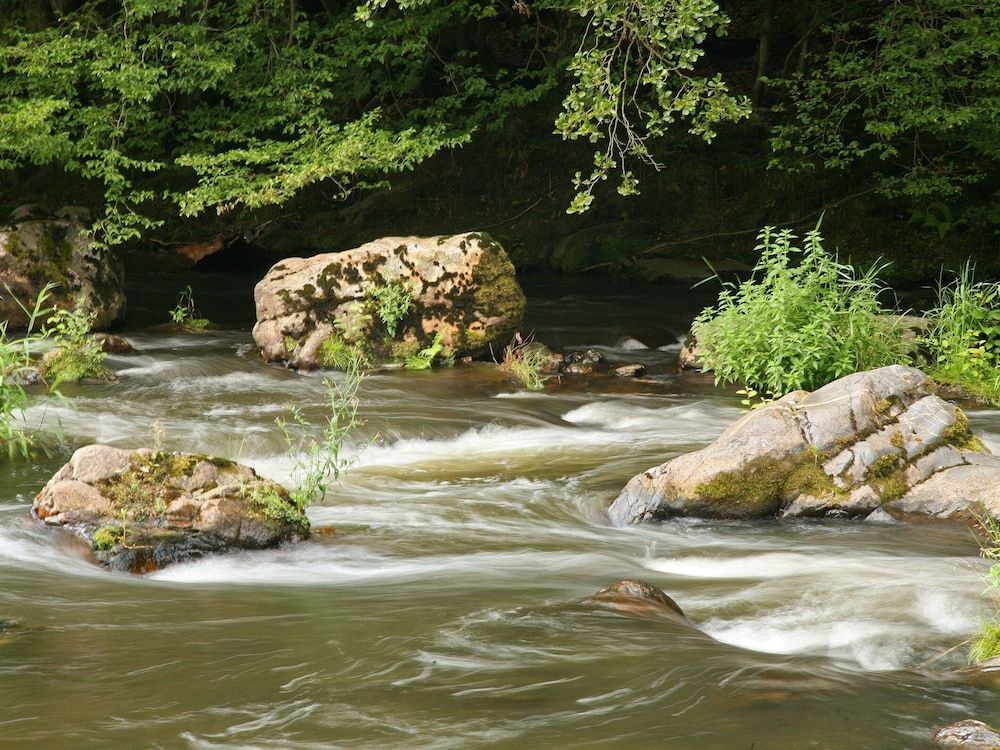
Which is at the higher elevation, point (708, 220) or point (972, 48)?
point (972, 48)

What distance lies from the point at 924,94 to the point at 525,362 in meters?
7.24

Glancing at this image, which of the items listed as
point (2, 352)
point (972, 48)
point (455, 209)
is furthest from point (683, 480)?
point (455, 209)

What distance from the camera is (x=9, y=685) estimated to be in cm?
434

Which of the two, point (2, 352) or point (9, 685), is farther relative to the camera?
point (2, 352)

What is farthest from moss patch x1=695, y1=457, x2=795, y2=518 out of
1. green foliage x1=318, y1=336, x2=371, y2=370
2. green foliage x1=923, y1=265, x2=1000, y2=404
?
green foliage x1=318, y1=336, x2=371, y2=370

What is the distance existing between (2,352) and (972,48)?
12.6 meters

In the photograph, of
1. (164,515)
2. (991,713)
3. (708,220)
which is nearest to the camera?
(991,713)

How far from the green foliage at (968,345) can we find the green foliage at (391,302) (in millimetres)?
5579

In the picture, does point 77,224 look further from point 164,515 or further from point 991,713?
point 991,713

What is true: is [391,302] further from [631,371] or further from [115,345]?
[115,345]

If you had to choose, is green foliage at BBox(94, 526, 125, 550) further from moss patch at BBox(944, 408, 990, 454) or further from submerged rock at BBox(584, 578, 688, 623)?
moss patch at BBox(944, 408, 990, 454)

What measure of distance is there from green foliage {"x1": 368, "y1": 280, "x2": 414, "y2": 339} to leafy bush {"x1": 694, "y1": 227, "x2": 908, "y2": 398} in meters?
3.71

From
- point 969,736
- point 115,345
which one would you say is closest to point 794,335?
point 969,736

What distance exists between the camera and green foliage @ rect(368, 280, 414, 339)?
12.9 metres
